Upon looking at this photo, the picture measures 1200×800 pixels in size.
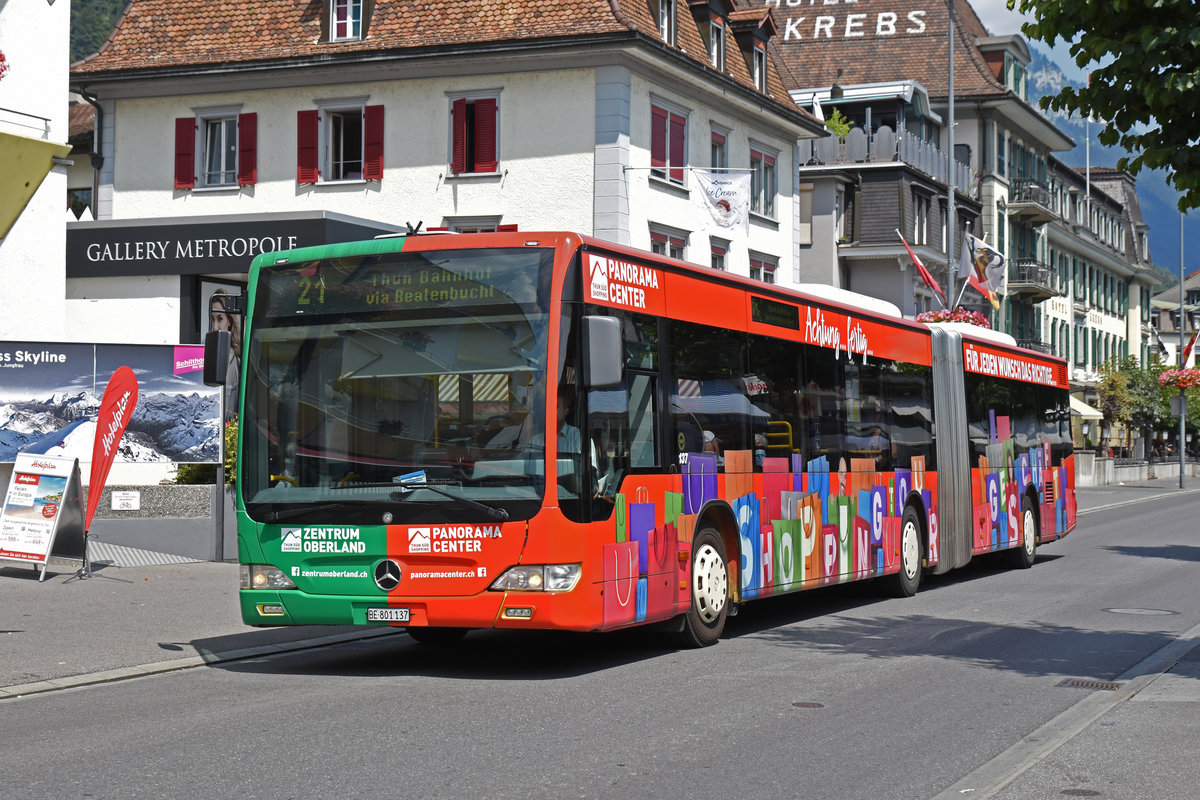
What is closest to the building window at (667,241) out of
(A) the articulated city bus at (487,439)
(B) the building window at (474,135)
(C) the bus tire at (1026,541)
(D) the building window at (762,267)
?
(B) the building window at (474,135)

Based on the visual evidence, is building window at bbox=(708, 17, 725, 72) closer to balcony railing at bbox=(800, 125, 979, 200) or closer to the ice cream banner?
balcony railing at bbox=(800, 125, 979, 200)

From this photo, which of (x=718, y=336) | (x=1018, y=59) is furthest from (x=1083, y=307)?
(x=718, y=336)

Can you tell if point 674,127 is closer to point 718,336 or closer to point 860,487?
point 860,487

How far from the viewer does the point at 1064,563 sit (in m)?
22.1

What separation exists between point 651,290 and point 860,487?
4.96 meters

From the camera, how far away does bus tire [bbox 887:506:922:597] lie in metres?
16.9

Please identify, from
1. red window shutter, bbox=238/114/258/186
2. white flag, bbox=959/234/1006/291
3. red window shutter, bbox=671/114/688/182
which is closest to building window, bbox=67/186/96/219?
red window shutter, bbox=238/114/258/186

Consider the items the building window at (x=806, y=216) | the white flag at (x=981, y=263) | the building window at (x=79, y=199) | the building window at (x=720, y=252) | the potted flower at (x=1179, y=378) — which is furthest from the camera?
the potted flower at (x=1179, y=378)

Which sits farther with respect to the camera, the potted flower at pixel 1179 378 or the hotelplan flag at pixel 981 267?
the potted flower at pixel 1179 378

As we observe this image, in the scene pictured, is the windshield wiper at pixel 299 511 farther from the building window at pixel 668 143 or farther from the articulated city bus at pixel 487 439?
the building window at pixel 668 143

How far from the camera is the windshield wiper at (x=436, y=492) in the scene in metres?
10.2

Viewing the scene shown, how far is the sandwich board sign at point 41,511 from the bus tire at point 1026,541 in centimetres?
1207

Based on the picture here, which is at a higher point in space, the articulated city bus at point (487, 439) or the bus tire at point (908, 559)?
the articulated city bus at point (487, 439)

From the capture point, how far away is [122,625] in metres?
13.2
